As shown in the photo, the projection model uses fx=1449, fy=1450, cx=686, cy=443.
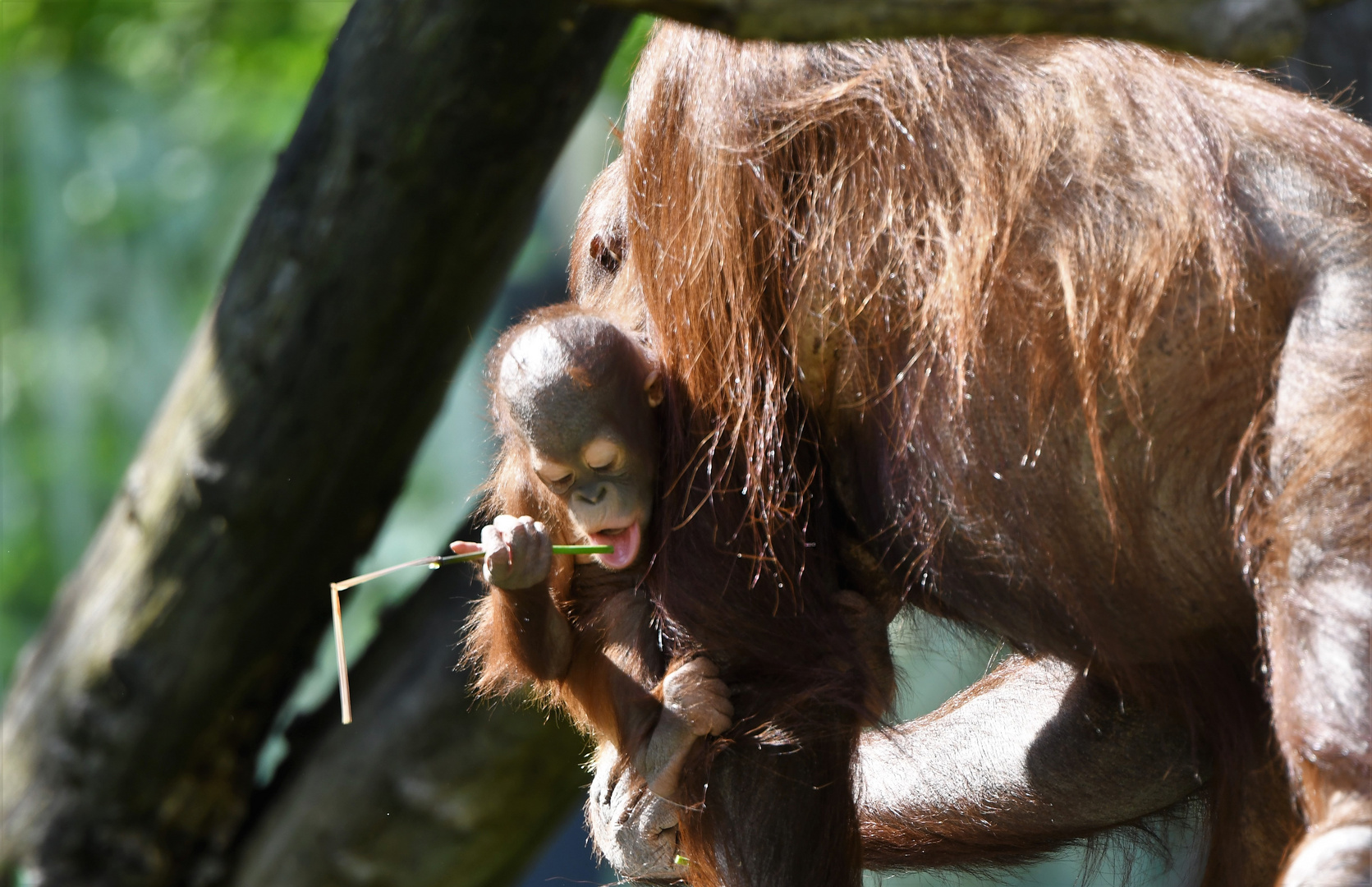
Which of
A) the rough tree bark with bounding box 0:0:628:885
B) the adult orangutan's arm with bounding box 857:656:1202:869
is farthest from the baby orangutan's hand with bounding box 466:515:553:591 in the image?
the rough tree bark with bounding box 0:0:628:885

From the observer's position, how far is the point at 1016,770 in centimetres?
175

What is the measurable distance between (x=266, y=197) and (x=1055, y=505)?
5.90 ft

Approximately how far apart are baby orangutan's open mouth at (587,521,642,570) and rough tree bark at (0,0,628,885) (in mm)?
1114

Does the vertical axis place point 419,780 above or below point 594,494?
below

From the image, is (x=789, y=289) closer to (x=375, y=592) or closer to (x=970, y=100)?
(x=970, y=100)

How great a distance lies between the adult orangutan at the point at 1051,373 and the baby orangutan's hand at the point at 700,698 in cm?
4

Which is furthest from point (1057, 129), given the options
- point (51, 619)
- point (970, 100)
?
point (51, 619)

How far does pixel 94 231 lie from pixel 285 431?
5802mm

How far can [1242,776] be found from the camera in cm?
140

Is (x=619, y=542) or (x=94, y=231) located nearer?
(x=619, y=542)

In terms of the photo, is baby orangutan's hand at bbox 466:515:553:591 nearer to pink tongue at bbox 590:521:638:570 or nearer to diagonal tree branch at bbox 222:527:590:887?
pink tongue at bbox 590:521:638:570

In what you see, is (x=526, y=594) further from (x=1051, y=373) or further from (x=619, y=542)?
(x=1051, y=373)

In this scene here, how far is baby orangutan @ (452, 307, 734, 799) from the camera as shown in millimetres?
1530

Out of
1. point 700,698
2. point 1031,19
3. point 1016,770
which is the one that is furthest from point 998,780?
point 1031,19
